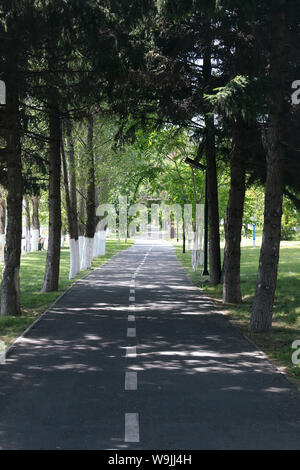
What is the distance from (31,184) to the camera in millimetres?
18703

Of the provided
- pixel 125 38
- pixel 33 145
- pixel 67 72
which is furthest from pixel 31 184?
pixel 125 38

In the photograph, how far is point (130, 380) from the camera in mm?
7656

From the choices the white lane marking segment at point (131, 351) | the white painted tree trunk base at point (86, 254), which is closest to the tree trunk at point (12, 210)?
the white lane marking segment at point (131, 351)

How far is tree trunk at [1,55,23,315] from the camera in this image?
13.7 metres

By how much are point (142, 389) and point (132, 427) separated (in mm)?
1463

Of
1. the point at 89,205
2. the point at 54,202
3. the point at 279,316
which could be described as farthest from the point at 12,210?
the point at 89,205

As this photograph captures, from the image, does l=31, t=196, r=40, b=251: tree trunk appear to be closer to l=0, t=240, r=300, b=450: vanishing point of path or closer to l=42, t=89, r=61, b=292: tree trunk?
l=42, t=89, r=61, b=292: tree trunk

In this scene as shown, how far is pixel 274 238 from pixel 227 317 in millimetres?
2853

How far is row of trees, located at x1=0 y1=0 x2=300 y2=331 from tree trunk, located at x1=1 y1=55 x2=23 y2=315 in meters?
0.02

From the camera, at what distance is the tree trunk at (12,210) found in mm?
13711

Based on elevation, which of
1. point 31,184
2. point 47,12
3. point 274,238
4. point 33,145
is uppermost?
point 47,12

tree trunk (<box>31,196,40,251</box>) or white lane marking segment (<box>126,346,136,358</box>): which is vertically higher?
tree trunk (<box>31,196,40,251</box>)

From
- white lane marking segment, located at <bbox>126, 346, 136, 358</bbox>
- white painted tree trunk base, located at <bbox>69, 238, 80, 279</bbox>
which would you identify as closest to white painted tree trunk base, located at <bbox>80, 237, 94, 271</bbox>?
white painted tree trunk base, located at <bbox>69, 238, 80, 279</bbox>

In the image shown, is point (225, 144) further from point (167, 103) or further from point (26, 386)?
point (26, 386)
